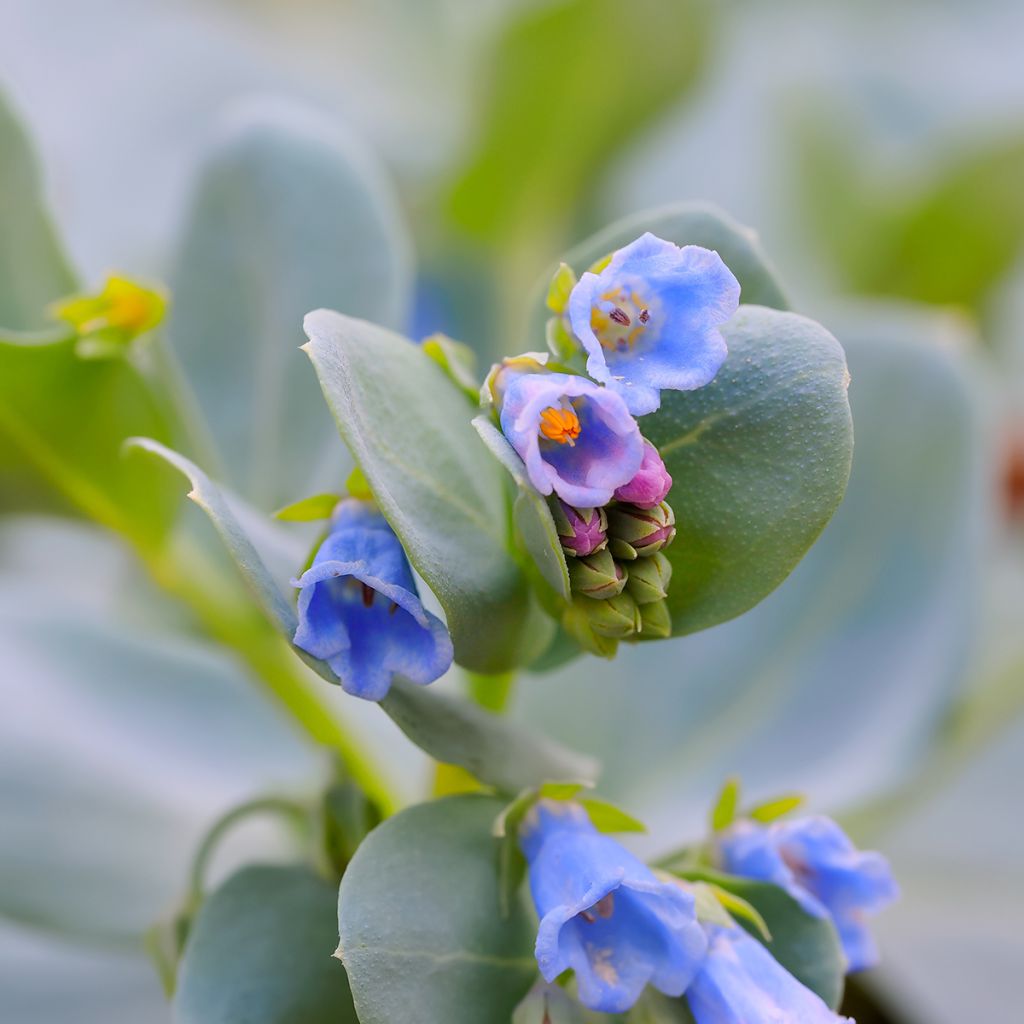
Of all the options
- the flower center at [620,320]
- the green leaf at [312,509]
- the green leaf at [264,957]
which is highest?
the flower center at [620,320]

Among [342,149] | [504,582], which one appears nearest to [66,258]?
[342,149]

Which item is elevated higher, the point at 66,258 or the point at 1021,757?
the point at 66,258

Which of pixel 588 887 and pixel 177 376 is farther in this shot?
pixel 177 376

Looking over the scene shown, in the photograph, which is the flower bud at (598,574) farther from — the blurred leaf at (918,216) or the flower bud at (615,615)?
the blurred leaf at (918,216)

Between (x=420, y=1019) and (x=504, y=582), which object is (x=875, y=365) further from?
(x=420, y=1019)

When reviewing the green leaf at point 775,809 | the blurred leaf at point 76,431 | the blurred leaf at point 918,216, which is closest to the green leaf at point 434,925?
the green leaf at point 775,809

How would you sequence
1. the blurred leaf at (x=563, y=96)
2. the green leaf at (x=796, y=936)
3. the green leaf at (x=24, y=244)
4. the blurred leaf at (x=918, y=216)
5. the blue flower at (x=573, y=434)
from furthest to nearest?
the blurred leaf at (x=918, y=216)
the blurred leaf at (x=563, y=96)
the green leaf at (x=24, y=244)
the green leaf at (x=796, y=936)
the blue flower at (x=573, y=434)

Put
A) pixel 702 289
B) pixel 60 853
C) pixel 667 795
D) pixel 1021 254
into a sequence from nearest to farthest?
pixel 702 289 < pixel 60 853 < pixel 667 795 < pixel 1021 254

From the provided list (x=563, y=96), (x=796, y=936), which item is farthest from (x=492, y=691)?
(x=563, y=96)
